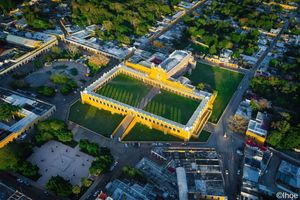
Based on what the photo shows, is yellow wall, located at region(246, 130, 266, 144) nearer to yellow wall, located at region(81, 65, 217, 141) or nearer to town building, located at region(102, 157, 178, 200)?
yellow wall, located at region(81, 65, 217, 141)

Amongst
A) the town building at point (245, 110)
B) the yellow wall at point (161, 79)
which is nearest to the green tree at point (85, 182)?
the yellow wall at point (161, 79)

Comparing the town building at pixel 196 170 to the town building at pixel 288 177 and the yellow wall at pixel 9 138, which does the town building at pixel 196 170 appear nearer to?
the town building at pixel 288 177

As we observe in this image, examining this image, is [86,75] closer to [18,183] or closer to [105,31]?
[105,31]

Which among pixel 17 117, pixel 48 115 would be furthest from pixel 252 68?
pixel 17 117

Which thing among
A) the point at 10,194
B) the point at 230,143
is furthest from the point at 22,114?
the point at 230,143

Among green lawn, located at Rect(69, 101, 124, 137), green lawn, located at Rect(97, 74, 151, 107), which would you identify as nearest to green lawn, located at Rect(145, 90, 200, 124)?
green lawn, located at Rect(97, 74, 151, 107)
